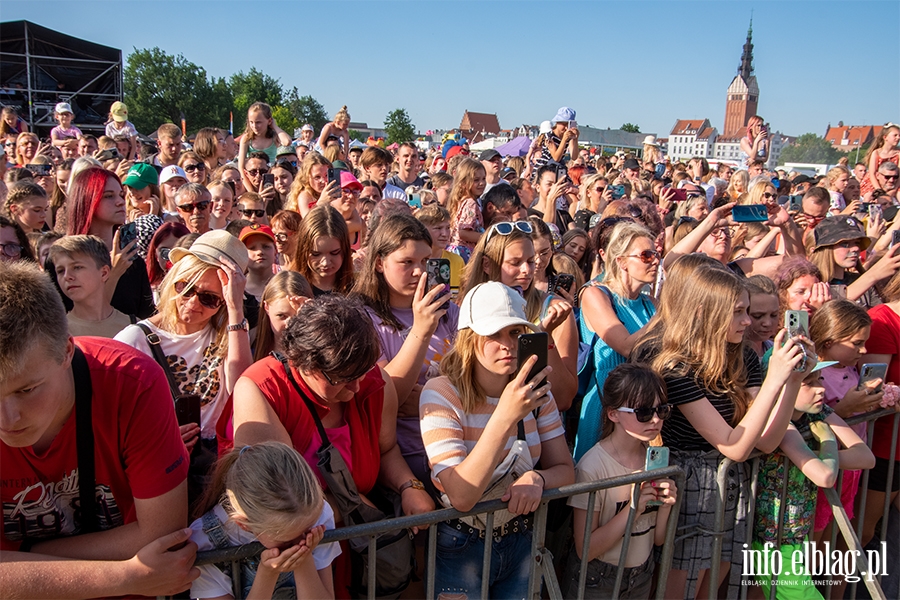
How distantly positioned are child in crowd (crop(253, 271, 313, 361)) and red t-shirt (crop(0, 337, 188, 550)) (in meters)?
1.12

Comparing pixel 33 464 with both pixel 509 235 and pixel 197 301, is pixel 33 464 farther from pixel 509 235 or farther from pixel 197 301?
pixel 509 235

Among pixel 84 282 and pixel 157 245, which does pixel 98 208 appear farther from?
pixel 84 282

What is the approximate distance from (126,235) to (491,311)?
9.11ft

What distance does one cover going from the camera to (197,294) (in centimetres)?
275

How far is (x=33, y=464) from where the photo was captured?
65.6 inches

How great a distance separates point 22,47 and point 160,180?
20.2 meters

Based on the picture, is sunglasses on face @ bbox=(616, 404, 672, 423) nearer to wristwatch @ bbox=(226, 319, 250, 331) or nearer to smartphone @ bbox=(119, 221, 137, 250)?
wristwatch @ bbox=(226, 319, 250, 331)

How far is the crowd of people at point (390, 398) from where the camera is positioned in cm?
171

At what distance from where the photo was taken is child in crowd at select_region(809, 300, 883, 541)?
3340mm

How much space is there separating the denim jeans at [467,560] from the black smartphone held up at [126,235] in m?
2.81

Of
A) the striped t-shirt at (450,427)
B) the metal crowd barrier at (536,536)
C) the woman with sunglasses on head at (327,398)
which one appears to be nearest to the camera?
the metal crowd barrier at (536,536)

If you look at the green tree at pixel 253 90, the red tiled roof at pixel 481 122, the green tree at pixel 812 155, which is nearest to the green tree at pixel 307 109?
the green tree at pixel 253 90

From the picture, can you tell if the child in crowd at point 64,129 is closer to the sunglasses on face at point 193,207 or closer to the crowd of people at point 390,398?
the crowd of people at point 390,398

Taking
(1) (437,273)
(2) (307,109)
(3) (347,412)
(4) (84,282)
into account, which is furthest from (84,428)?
(2) (307,109)
